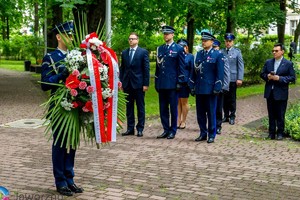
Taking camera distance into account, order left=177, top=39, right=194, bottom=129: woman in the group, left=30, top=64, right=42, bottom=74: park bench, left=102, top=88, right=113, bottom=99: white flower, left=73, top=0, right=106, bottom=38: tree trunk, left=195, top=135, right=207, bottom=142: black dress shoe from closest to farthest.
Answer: left=102, top=88, right=113, bottom=99: white flower, left=195, top=135, right=207, bottom=142: black dress shoe, left=177, top=39, right=194, bottom=129: woman in the group, left=73, top=0, right=106, bottom=38: tree trunk, left=30, top=64, right=42, bottom=74: park bench

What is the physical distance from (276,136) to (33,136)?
4916mm

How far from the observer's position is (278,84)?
441 inches

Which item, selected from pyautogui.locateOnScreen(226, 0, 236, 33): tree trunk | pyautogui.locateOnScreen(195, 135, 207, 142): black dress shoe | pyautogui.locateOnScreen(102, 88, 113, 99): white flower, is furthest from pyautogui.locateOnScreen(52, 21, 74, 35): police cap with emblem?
pyautogui.locateOnScreen(226, 0, 236, 33): tree trunk

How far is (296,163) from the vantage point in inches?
356

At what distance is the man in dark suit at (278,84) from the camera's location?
1120cm

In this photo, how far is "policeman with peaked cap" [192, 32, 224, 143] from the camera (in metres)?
10.6

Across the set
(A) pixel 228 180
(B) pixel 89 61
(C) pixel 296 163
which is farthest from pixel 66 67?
(C) pixel 296 163

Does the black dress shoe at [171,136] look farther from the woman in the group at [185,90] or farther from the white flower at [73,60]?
the white flower at [73,60]

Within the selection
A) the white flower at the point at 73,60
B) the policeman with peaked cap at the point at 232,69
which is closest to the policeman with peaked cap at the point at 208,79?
the policeman with peaked cap at the point at 232,69

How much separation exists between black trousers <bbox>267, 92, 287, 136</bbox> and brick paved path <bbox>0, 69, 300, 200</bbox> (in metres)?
0.35

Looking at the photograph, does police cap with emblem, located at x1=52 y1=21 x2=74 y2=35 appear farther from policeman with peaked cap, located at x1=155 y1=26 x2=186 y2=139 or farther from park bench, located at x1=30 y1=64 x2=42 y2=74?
park bench, located at x1=30 y1=64 x2=42 y2=74

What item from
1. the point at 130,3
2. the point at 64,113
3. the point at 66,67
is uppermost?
the point at 130,3

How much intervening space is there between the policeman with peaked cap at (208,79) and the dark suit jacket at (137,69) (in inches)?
39.6

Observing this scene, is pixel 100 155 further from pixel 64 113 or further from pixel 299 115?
pixel 299 115
